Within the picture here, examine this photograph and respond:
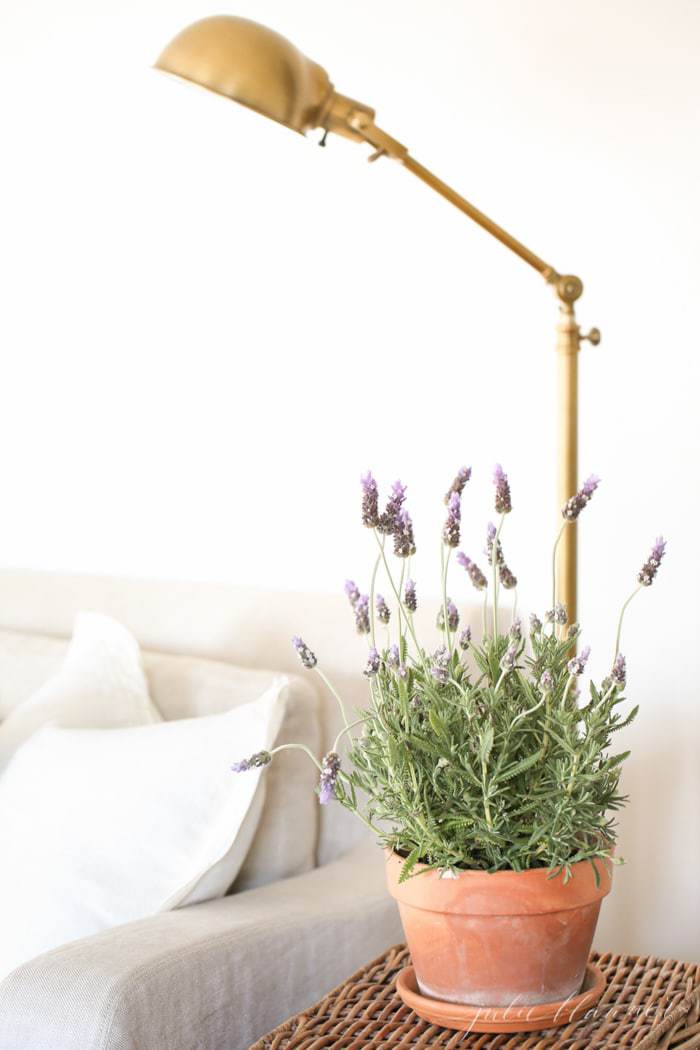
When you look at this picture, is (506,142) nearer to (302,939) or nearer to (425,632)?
(425,632)

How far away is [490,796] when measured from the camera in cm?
112

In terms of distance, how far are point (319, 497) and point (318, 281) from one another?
1.20ft

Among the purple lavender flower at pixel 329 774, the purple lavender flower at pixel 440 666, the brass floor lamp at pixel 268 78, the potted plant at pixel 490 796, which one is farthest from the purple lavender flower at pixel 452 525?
the brass floor lamp at pixel 268 78

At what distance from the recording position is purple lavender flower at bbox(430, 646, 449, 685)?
116cm

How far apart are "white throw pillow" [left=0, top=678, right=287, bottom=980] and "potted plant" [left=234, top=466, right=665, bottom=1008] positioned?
0.37 metres

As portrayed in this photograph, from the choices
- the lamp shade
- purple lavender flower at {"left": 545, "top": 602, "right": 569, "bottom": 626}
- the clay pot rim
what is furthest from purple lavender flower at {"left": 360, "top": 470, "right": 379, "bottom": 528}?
the lamp shade

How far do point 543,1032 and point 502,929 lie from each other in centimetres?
13

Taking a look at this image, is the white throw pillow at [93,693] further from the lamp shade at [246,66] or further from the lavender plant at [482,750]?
the lamp shade at [246,66]

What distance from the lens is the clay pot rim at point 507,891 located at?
1142 mm

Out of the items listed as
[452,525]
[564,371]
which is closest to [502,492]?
[452,525]

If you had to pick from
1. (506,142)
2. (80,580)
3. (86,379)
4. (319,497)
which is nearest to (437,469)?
(319,497)

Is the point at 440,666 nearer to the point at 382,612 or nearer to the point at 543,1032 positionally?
the point at 382,612

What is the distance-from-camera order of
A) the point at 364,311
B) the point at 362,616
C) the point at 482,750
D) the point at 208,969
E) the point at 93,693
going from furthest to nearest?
1. the point at 364,311
2. the point at 93,693
3. the point at 208,969
4. the point at 362,616
5. the point at 482,750

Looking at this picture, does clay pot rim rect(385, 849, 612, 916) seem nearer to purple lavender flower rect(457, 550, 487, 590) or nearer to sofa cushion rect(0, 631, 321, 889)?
purple lavender flower rect(457, 550, 487, 590)
